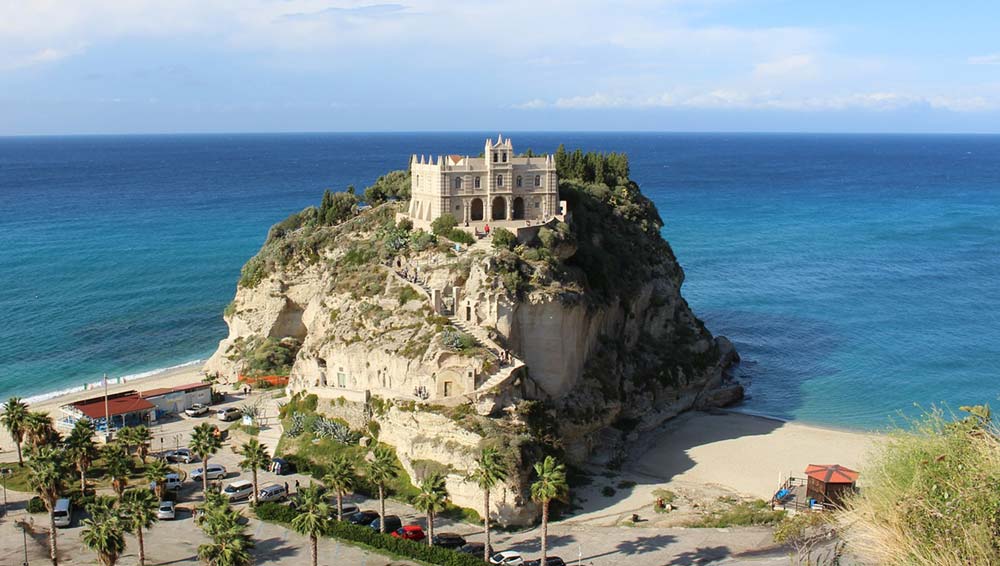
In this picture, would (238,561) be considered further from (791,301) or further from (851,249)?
(851,249)

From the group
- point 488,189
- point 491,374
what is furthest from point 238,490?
point 488,189

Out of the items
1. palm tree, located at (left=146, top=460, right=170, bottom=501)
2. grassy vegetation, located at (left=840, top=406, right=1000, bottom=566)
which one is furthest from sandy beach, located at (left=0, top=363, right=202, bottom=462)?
grassy vegetation, located at (left=840, top=406, right=1000, bottom=566)

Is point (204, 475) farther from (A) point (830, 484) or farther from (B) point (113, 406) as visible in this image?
(A) point (830, 484)

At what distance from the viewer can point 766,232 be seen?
130m

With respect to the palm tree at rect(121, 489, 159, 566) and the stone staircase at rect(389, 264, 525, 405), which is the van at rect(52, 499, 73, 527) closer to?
the palm tree at rect(121, 489, 159, 566)

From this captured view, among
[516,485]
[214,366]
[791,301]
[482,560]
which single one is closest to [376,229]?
[214,366]

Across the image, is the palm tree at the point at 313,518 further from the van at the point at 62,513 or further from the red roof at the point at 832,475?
the red roof at the point at 832,475

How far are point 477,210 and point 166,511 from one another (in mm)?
29146

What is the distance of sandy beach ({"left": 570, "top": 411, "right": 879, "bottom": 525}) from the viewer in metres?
50.1

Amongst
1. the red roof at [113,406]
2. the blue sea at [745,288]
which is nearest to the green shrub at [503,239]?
the blue sea at [745,288]

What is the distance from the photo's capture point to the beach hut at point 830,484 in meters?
46.6

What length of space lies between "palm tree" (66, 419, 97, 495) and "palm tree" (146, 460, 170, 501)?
3.69 meters

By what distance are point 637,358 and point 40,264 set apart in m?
71.2

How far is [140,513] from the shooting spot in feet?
124
